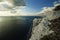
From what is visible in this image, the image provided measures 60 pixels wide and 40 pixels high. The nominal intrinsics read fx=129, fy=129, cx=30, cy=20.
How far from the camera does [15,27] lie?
4875mm

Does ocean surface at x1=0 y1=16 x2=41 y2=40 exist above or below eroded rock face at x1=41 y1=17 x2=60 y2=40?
below

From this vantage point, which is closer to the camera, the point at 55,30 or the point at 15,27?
the point at 55,30

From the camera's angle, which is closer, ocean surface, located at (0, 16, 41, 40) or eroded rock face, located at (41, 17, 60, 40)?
eroded rock face, located at (41, 17, 60, 40)

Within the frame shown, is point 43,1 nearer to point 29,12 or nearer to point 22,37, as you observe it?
point 29,12

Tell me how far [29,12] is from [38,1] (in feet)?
1.81

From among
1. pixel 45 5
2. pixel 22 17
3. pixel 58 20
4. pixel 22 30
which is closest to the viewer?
pixel 58 20

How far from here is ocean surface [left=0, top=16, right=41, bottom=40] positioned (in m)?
4.34

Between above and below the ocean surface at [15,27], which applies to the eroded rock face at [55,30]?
above

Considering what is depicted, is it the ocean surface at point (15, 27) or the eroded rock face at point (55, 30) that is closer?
the eroded rock face at point (55, 30)

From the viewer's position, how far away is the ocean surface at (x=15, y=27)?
4.34m

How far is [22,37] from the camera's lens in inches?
164

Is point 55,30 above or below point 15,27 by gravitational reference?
above

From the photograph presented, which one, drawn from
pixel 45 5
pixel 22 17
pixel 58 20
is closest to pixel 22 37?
pixel 22 17

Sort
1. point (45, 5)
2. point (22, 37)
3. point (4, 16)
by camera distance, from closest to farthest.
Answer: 1. point (22, 37)
2. point (45, 5)
3. point (4, 16)
